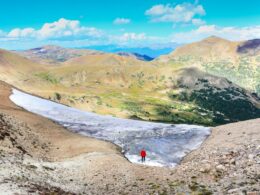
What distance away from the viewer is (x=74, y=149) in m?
54.2

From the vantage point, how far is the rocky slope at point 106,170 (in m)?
35.1

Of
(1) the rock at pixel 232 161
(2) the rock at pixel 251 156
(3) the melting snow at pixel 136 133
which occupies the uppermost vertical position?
(2) the rock at pixel 251 156

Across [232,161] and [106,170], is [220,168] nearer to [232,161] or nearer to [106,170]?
[232,161]

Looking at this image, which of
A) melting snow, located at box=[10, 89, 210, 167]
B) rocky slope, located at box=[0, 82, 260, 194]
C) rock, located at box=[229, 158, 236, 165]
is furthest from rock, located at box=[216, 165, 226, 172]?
melting snow, located at box=[10, 89, 210, 167]

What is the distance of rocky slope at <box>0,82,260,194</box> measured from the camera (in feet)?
115

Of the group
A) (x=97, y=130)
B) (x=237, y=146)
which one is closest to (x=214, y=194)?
(x=237, y=146)

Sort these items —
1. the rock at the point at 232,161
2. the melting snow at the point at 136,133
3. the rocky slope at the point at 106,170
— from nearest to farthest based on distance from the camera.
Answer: the rocky slope at the point at 106,170 → the rock at the point at 232,161 → the melting snow at the point at 136,133

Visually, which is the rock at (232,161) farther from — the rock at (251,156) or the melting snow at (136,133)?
the melting snow at (136,133)

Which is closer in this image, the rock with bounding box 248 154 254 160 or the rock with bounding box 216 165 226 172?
Result: the rock with bounding box 216 165 226 172

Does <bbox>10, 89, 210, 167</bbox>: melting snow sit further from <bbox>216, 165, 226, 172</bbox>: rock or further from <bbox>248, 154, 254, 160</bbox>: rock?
<bbox>248, 154, 254, 160</bbox>: rock

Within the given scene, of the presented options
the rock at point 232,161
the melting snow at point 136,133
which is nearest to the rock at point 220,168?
the rock at point 232,161

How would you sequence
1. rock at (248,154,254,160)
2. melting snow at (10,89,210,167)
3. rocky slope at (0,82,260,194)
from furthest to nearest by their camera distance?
melting snow at (10,89,210,167) → rock at (248,154,254,160) → rocky slope at (0,82,260,194)

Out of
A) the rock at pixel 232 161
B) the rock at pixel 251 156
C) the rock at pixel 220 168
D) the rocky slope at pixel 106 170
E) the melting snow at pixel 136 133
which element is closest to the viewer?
the rocky slope at pixel 106 170

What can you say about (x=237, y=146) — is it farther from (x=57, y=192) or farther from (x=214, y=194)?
(x=57, y=192)
